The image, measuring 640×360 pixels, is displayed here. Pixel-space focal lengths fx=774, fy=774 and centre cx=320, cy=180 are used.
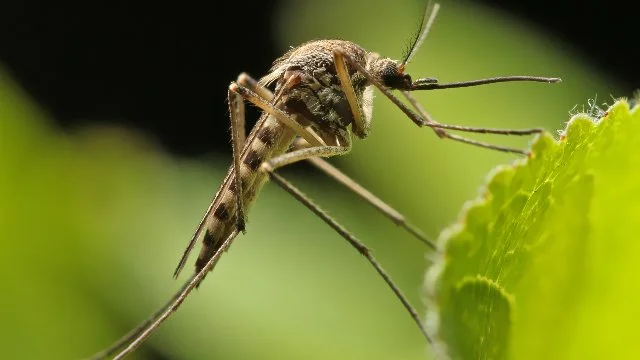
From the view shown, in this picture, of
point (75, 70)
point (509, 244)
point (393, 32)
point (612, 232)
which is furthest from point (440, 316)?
point (75, 70)

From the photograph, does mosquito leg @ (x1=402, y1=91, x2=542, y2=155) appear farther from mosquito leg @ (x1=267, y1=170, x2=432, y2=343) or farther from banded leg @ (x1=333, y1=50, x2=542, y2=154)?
mosquito leg @ (x1=267, y1=170, x2=432, y2=343)

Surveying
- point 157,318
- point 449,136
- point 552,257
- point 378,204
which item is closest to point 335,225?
point 378,204

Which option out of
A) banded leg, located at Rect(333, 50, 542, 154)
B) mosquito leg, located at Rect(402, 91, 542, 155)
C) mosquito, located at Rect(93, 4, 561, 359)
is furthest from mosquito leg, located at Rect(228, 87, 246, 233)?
mosquito leg, located at Rect(402, 91, 542, 155)

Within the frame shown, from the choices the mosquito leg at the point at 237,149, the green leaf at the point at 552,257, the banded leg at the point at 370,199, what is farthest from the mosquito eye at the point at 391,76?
the green leaf at the point at 552,257

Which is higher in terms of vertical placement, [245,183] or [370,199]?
[370,199]

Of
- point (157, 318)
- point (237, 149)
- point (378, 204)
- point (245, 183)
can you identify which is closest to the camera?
point (237, 149)

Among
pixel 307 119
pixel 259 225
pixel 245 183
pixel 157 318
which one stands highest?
pixel 307 119

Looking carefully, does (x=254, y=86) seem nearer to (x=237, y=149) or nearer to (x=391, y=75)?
(x=237, y=149)
